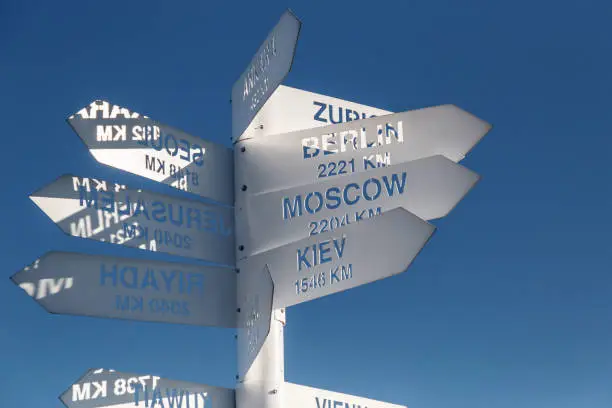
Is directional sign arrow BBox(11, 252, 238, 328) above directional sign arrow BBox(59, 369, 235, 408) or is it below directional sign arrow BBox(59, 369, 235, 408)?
above

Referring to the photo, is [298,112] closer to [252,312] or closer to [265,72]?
[265,72]

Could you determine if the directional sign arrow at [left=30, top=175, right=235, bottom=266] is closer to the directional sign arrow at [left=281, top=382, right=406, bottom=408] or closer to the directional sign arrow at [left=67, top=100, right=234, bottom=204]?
the directional sign arrow at [left=67, top=100, right=234, bottom=204]

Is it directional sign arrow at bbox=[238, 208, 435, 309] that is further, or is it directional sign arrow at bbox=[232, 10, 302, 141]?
directional sign arrow at bbox=[232, 10, 302, 141]

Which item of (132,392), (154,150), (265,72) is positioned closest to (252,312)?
(132,392)

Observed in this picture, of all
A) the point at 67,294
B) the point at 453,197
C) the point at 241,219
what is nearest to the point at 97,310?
the point at 67,294

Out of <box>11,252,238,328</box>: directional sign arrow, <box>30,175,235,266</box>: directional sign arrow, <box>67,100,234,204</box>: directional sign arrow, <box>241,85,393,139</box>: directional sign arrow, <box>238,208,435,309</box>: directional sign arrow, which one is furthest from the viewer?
<box>241,85,393,139</box>: directional sign arrow

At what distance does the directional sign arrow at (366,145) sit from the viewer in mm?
3179

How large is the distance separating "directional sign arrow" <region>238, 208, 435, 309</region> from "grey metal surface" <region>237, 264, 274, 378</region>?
102mm

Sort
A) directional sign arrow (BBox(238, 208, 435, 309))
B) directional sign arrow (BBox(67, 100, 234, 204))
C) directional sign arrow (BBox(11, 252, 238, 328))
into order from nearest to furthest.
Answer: directional sign arrow (BBox(238, 208, 435, 309)) → directional sign arrow (BBox(11, 252, 238, 328)) → directional sign arrow (BBox(67, 100, 234, 204))

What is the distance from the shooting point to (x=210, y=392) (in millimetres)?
2973

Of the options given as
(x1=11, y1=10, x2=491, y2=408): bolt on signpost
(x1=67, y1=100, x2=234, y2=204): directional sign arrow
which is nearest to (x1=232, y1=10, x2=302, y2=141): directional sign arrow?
(x1=11, y1=10, x2=491, y2=408): bolt on signpost

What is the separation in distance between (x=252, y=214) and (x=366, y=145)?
0.49 metres

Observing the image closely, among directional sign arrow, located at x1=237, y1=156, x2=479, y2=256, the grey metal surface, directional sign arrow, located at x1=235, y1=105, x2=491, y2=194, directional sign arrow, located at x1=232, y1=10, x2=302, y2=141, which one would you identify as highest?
directional sign arrow, located at x1=232, y1=10, x2=302, y2=141

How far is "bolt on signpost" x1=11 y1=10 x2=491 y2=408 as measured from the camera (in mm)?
2785
